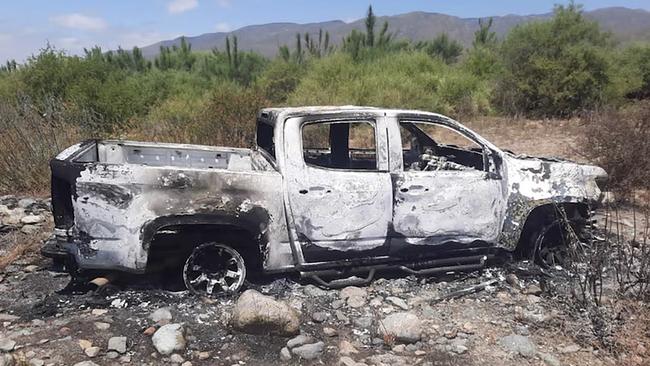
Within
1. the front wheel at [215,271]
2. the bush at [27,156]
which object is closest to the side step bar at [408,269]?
the front wheel at [215,271]

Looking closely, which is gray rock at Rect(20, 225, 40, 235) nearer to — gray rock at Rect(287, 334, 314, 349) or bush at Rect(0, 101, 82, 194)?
bush at Rect(0, 101, 82, 194)

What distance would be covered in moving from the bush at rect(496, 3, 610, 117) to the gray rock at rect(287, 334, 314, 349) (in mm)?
14383

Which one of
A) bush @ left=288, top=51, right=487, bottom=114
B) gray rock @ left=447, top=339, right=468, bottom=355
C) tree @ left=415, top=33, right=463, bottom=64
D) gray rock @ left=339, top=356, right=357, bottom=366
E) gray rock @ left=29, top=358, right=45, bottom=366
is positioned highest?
tree @ left=415, top=33, right=463, bottom=64

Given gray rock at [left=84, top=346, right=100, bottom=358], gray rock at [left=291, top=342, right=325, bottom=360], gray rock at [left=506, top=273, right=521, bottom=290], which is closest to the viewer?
gray rock at [left=84, top=346, right=100, bottom=358]

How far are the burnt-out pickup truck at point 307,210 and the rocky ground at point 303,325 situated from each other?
10.0 inches

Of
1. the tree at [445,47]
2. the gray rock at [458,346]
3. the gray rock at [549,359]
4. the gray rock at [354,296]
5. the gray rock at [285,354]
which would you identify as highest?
the tree at [445,47]

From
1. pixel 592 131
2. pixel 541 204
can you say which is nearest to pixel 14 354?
pixel 541 204

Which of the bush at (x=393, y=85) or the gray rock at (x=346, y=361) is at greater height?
the bush at (x=393, y=85)

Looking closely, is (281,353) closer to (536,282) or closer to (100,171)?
(100,171)

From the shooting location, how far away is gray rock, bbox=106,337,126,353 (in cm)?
357

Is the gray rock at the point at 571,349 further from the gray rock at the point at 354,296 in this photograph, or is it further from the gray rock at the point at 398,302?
the gray rock at the point at 354,296

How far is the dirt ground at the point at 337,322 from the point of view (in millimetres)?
3590

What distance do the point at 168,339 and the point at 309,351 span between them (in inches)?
40.7

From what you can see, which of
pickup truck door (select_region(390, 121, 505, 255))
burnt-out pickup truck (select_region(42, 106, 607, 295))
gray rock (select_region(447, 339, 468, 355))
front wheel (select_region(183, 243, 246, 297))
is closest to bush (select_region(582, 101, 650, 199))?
burnt-out pickup truck (select_region(42, 106, 607, 295))
